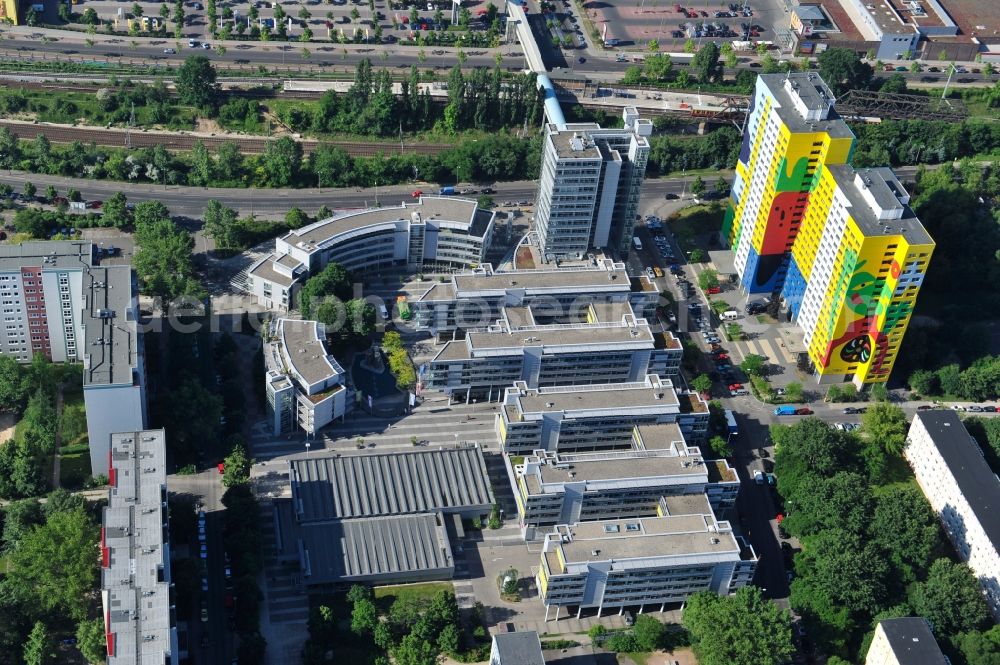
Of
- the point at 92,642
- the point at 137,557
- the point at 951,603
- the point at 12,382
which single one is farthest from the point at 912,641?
the point at 12,382

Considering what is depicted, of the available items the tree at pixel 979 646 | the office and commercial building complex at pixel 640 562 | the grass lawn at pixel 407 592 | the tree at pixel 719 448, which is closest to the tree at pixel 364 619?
the grass lawn at pixel 407 592

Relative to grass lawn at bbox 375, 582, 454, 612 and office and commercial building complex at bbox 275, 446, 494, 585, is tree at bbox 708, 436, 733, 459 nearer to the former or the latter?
office and commercial building complex at bbox 275, 446, 494, 585

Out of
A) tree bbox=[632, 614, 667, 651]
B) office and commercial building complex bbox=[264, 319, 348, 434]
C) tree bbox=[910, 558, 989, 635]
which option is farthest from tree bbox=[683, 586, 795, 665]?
office and commercial building complex bbox=[264, 319, 348, 434]

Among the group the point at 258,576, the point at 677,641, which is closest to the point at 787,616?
the point at 677,641

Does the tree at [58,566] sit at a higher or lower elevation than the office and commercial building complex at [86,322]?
lower

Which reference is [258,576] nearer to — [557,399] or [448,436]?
[448,436]

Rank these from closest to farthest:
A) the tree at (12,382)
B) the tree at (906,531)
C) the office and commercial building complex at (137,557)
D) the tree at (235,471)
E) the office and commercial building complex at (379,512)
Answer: the office and commercial building complex at (137,557) → the office and commercial building complex at (379,512) → the tree at (906,531) → the tree at (235,471) → the tree at (12,382)

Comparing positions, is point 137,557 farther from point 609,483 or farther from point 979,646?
point 979,646

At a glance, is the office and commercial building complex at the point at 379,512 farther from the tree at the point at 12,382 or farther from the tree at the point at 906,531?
the tree at the point at 906,531
